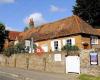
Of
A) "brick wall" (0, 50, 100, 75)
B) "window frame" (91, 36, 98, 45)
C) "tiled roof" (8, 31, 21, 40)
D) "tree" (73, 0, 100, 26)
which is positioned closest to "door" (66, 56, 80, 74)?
"brick wall" (0, 50, 100, 75)

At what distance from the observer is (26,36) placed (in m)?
52.5

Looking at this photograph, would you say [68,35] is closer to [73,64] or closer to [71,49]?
[71,49]

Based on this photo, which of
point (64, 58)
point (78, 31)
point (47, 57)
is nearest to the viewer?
point (64, 58)

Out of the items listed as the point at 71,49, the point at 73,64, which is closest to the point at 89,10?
the point at 71,49

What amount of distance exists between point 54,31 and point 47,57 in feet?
43.4

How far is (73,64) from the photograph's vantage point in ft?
88.0

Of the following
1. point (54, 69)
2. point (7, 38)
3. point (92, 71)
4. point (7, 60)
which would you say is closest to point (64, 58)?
point (54, 69)

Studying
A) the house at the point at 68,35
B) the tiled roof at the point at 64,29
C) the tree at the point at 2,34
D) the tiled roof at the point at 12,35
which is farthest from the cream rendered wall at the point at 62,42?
the tiled roof at the point at 12,35

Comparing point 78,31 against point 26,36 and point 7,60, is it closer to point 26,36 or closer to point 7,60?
point 7,60

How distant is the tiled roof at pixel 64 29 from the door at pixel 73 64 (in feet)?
39.9

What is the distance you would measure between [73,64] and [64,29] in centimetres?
1573

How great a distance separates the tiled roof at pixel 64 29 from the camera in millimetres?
40562

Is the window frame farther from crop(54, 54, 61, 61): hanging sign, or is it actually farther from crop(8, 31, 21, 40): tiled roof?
crop(8, 31, 21, 40): tiled roof

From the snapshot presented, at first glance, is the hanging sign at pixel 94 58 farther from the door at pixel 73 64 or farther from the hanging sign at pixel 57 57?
the hanging sign at pixel 57 57
